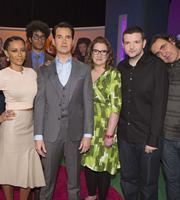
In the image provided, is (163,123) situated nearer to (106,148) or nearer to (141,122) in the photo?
(141,122)

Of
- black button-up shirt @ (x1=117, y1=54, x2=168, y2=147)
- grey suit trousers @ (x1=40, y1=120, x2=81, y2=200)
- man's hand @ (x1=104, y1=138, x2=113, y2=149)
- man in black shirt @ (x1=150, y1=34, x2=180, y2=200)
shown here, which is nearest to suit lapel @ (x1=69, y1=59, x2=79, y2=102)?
grey suit trousers @ (x1=40, y1=120, x2=81, y2=200)

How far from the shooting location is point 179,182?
104 inches

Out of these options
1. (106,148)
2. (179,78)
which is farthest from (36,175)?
(179,78)

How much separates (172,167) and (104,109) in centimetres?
96

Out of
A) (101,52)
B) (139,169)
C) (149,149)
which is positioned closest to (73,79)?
(101,52)

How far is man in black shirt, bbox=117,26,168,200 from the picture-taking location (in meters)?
2.35

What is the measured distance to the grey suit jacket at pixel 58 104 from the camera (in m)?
2.34

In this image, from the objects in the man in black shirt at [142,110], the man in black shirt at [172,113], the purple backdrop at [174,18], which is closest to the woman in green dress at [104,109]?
the man in black shirt at [142,110]

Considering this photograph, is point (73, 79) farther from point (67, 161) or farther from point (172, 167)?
point (172, 167)

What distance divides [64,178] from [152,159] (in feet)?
6.48

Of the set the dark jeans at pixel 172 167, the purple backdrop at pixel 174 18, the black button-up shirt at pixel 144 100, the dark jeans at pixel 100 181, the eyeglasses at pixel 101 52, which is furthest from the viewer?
the purple backdrop at pixel 174 18

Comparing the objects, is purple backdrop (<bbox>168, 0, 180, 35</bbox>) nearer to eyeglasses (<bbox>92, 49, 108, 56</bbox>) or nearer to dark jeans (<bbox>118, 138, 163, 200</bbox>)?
eyeglasses (<bbox>92, 49, 108, 56</bbox>)

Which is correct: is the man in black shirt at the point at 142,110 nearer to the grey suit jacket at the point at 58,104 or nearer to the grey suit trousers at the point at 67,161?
the grey suit jacket at the point at 58,104

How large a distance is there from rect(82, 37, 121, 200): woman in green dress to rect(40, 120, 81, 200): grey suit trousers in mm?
365
